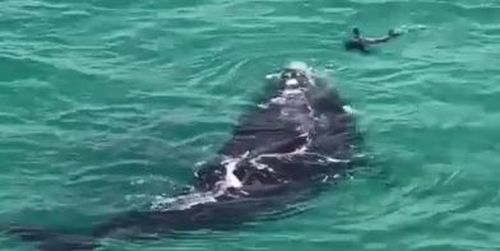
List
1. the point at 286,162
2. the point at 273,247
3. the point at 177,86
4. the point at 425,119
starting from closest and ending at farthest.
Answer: the point at 273,247
the point at 286,162
the point at 425,119
the point at 177,86

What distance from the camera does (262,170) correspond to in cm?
1572

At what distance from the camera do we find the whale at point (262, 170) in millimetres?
14281

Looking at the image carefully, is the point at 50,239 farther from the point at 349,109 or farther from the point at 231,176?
the point at 349,109

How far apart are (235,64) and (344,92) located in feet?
6.10

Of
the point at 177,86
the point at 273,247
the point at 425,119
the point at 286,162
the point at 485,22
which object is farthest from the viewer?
the point at 485,22

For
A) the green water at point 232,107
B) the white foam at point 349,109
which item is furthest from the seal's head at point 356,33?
the white foam at point 349,109

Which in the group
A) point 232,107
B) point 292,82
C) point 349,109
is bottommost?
point 349,109

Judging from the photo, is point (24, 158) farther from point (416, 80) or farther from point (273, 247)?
point (416, 80)

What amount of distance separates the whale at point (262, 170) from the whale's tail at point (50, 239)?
0.03 feet

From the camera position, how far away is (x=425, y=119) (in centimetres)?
1734

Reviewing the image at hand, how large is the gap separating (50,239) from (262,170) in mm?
3012

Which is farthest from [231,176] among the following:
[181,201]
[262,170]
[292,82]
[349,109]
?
[292,82]

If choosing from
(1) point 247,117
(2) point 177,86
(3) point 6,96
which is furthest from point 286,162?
(3) point 6,96

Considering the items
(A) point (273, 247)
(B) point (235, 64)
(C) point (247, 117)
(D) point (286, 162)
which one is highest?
(B) point (235, 64)
